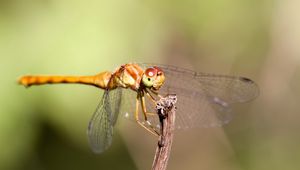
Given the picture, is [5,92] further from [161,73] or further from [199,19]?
[199,19]

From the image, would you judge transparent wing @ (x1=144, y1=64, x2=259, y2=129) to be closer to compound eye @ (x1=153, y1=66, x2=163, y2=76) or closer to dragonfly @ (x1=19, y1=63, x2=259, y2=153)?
dragonfly @ (x1=19, y1=63, x2=259, y2=153)

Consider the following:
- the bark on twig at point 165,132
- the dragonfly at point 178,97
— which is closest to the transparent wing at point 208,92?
the dragonfly at point 178,97

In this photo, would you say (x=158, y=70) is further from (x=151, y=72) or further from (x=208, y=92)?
(x=208, y=92)

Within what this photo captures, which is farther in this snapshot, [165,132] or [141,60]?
[141,60]

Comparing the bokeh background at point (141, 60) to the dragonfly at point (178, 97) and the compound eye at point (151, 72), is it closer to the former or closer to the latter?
the dragonfly at point (178, 97)

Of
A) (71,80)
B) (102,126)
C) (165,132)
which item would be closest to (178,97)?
(102,126)

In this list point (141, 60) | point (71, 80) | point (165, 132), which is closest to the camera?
point (165, 132)

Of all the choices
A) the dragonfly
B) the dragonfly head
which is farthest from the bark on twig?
the dragonfly
